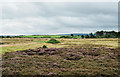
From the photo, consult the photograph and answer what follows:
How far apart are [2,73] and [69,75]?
557 cm

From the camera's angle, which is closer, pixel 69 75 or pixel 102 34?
pixel 69 75

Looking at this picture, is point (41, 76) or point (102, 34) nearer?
point (41, 76)

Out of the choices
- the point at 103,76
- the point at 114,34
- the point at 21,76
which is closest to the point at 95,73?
the point at 103,76

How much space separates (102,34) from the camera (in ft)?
390

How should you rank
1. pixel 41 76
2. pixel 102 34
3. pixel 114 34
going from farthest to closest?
pixel 102 34, pixel 114 34, pixel 41 76

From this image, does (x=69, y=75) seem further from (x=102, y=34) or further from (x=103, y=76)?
(x=102, y=34)

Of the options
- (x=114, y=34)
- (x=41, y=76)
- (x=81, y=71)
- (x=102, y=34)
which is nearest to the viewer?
(x=41, y=76)

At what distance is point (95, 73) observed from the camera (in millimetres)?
10672

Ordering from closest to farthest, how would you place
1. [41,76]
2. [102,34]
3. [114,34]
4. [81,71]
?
[41,76]
[81,71]
[114,34]
[102,34]

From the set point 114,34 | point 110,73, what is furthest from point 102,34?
point 110,73

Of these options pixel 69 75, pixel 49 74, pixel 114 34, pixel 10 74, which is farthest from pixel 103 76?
pixel 114 34

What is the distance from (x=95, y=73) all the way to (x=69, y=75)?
2226mm

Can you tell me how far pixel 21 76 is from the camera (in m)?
10.2

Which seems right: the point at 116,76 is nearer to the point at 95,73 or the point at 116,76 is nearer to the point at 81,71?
the point at 95,73
